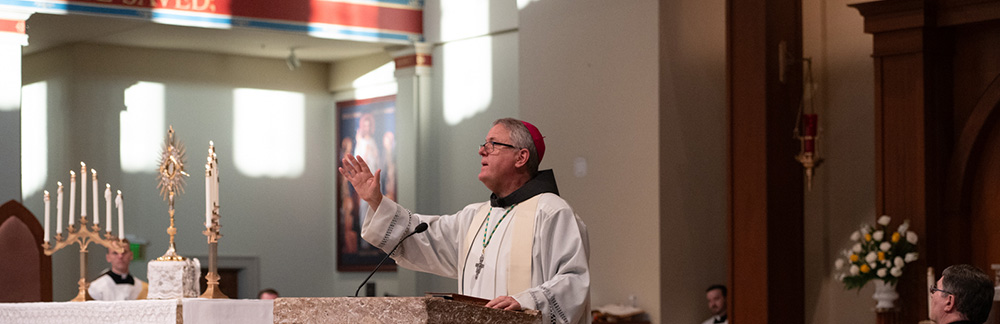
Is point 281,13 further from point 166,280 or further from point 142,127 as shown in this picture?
point 166,280

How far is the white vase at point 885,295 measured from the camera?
7934 mm

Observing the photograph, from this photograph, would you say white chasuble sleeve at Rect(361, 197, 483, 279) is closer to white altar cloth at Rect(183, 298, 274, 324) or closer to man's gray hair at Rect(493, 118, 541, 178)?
man's gray hair at Rect(493, 118, 541, 178)

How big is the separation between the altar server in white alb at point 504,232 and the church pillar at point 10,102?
8087 millimetres

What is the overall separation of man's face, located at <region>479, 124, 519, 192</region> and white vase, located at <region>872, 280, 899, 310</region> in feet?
13.4

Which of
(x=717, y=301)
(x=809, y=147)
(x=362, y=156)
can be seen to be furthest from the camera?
(x=362, y=156)

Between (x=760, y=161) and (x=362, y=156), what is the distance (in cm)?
726

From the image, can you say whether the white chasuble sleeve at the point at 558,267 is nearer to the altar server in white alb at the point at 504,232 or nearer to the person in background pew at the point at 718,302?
the altar server in white alb at the point at 504,232

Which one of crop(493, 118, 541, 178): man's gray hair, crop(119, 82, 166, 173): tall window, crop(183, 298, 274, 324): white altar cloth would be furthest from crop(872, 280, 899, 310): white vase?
crop(119, 82, 166, 173): tall window

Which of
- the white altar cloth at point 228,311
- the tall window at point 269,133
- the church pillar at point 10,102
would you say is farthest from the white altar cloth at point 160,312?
the tall window at point 269,133

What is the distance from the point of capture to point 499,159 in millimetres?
4594

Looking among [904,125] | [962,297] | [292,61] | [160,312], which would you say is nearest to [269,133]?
[292,61]

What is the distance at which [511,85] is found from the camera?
42.0 feet

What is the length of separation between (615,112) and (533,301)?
6039mm

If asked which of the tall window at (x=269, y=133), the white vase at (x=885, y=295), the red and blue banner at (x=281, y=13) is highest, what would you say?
the red and blue banner at (x=281, y=13)
